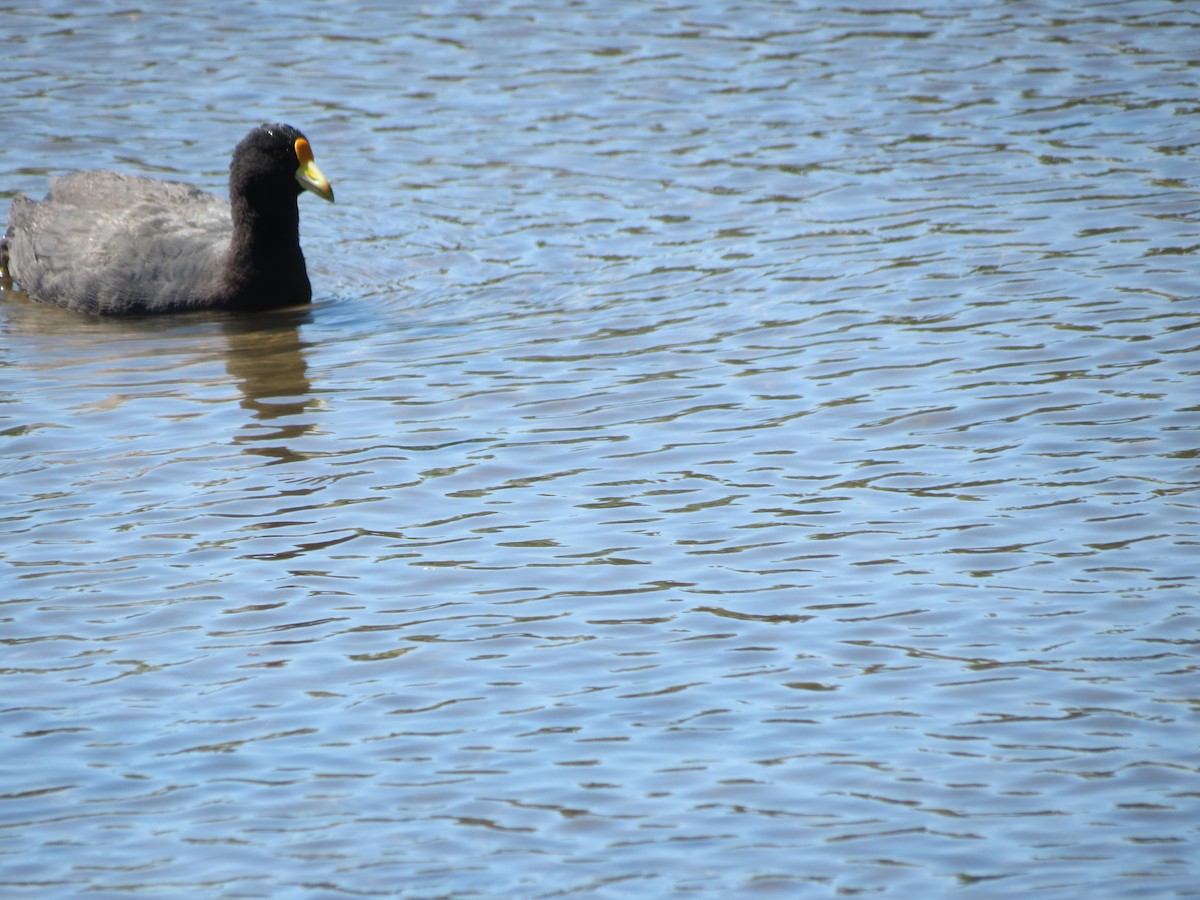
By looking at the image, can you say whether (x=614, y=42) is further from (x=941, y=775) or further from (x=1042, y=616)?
(x=941, y=775)

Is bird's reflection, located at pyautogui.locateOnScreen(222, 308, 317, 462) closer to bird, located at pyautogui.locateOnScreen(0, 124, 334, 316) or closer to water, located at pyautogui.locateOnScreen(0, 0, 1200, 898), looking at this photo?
water, located at pyautogui.locateOnScreen(0, 0, 1200, 898)

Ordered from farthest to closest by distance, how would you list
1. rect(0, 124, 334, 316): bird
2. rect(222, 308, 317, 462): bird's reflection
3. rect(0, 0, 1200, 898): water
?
rect(0, 124, 334, 316): bird
rect(222, 308, 317, 462): bird's reflection
rect(0, 0, 1200, 898): water

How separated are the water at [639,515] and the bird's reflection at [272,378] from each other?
44 mm

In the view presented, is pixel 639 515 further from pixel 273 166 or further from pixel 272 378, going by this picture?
pixel 273 166

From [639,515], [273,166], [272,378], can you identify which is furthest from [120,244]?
[639,515]

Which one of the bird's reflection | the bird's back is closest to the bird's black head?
the bird's back

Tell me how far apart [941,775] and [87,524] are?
4.01 metres

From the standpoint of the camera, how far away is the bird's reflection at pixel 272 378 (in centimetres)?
847

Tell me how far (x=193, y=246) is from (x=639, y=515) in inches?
187

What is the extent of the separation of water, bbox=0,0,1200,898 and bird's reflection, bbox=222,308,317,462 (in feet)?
0.14

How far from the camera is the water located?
5.13m

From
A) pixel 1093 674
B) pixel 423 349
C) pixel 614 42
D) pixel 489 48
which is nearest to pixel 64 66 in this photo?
pixel 489 48

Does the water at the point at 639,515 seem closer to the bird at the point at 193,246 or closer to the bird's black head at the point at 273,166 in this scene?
the bird at the point at 193,246

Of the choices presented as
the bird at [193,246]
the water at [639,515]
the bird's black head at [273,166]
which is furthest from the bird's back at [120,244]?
the bird's black head at [273,166]
